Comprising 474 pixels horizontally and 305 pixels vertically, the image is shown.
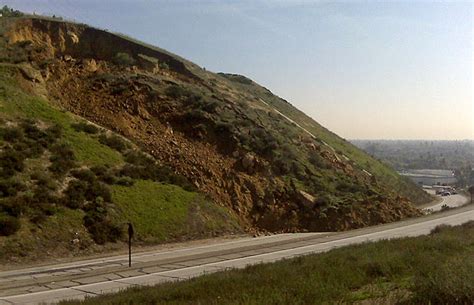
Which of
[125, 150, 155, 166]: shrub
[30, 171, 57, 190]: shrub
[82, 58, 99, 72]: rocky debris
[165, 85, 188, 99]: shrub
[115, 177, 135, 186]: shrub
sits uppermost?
[82, 58, 99, 72]: rocky debris

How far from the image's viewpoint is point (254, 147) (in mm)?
41031

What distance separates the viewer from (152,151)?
116 ft

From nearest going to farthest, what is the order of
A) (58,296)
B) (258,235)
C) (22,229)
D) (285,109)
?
(58,296) → (22,229) → (258,235) → (285,109)

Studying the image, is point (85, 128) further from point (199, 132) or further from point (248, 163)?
point (248, 163)

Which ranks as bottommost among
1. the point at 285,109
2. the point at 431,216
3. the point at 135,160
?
the point at 431,216

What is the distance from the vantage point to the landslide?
3581cm

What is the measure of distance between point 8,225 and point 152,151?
47.4 feet

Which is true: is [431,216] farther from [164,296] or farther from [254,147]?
[164,296]

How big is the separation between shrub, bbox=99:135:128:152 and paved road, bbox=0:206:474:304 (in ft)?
33.2

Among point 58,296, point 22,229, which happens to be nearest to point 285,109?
point 22,229

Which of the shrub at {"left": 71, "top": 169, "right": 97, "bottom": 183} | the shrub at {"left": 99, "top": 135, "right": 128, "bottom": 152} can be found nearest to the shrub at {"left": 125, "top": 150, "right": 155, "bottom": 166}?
the shrub at {"left": 99, "top": 135, "right": 128, "bottom": 152}

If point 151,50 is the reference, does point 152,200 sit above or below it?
below

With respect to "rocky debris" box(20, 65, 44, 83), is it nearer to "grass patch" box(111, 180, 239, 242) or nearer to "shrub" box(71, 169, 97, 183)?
"shrub" box(71, 169, 97, 183)

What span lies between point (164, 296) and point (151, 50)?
4337cm
